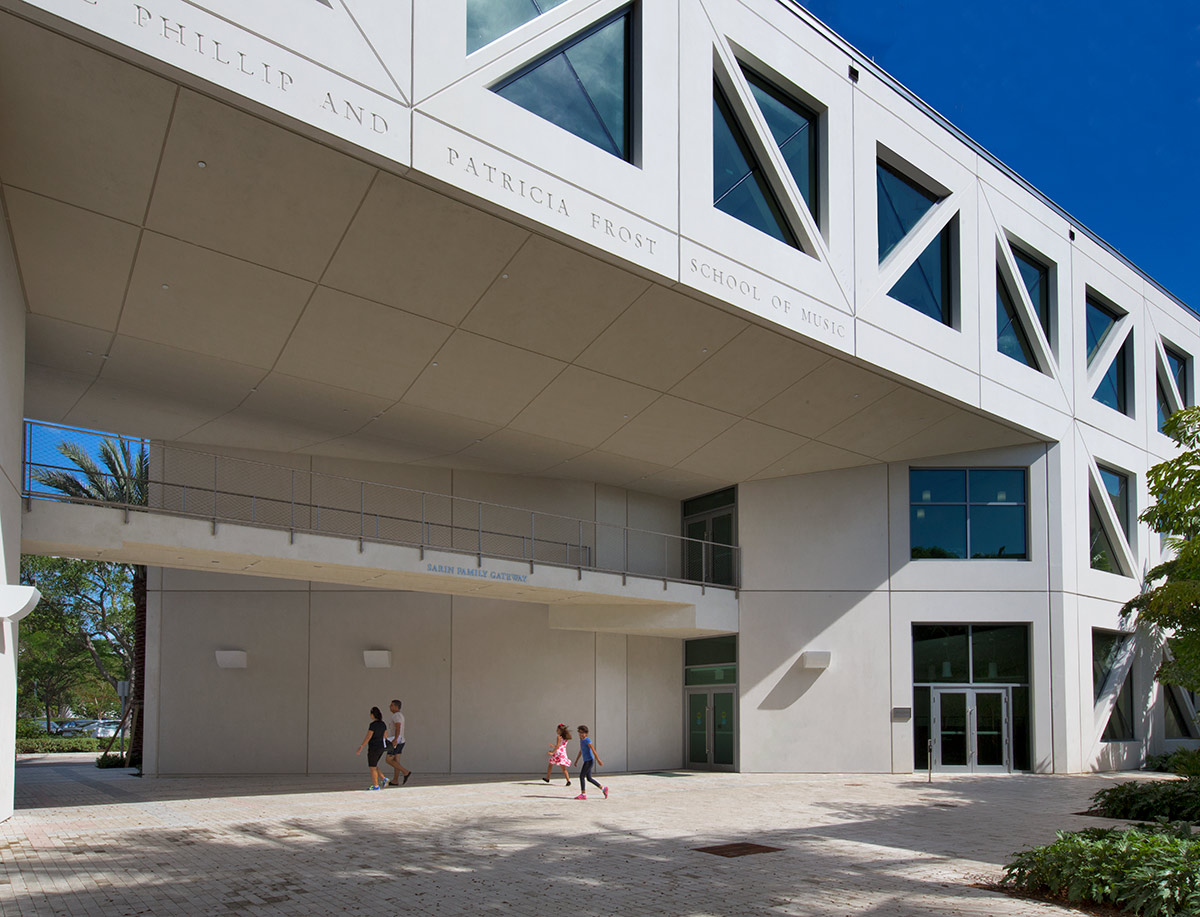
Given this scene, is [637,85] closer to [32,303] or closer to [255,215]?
[255,215]

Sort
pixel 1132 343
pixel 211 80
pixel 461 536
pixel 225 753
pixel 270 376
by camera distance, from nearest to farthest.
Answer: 1. pixel 211 80
2. pixel 270 376
3. pixel 225 753
4. pixel 461 536
5. pixel 1132 343

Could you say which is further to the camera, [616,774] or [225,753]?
[616,774]

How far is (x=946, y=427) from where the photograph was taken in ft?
70.6

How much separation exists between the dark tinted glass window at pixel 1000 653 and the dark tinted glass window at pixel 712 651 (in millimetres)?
5460

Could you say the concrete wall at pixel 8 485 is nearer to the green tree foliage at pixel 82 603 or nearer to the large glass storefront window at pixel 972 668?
the large glass storefront window at pixel 972 668

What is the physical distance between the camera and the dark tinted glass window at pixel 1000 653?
22500mm

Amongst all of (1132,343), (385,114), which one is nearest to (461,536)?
(385,114)

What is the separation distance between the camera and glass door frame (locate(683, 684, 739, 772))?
912 inches

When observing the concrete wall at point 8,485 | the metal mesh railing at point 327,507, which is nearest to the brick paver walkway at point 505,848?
the concrete wall at point 8,485

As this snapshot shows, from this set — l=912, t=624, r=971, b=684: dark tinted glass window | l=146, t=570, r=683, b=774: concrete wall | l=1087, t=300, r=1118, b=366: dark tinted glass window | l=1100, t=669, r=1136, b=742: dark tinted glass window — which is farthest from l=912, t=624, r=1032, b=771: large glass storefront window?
l=1087, t=300, r=1118, b=366: dark tinted glass window

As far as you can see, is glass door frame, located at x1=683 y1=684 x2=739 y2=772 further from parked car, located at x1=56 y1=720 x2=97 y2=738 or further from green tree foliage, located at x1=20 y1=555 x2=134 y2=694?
parked car, located at x1=56 y1=720 x2=97 y2=738

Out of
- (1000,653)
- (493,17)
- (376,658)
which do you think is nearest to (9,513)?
(493,17)

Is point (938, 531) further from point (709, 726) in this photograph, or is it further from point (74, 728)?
point (74, 728)

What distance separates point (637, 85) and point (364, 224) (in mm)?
4949
